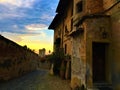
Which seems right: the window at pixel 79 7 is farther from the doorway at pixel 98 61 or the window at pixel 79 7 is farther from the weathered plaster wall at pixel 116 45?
the doorway at pixel 98 61

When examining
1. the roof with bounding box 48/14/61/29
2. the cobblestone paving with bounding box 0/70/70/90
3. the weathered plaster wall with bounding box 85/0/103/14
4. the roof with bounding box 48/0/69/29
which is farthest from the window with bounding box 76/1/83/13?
the roof with bounding box 48/14/61/29

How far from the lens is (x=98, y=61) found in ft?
34.8

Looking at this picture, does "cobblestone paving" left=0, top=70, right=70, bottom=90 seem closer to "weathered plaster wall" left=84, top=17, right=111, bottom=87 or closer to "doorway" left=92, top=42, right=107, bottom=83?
"doorway" left=92, top=42, right=107, bottom=83

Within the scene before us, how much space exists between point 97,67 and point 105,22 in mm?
2582

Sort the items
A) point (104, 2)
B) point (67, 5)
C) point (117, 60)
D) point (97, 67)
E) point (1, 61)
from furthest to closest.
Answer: point (67, 5), point (1, 61), point (104, 2), point (97, 67), point (117, 60)

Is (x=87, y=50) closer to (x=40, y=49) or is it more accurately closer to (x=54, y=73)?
(x=54, y=73)

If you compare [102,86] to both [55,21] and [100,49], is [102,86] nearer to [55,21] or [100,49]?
[100,49]

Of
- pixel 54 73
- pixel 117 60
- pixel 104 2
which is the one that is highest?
pixel 104 2

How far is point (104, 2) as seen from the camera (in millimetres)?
11352

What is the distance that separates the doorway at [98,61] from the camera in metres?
10.5

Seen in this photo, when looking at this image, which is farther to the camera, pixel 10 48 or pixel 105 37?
pixel 10 48

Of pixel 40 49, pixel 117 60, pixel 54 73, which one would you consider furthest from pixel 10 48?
pixel 40 49

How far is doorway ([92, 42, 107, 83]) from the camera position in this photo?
10477 mm

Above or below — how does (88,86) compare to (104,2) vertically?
below
